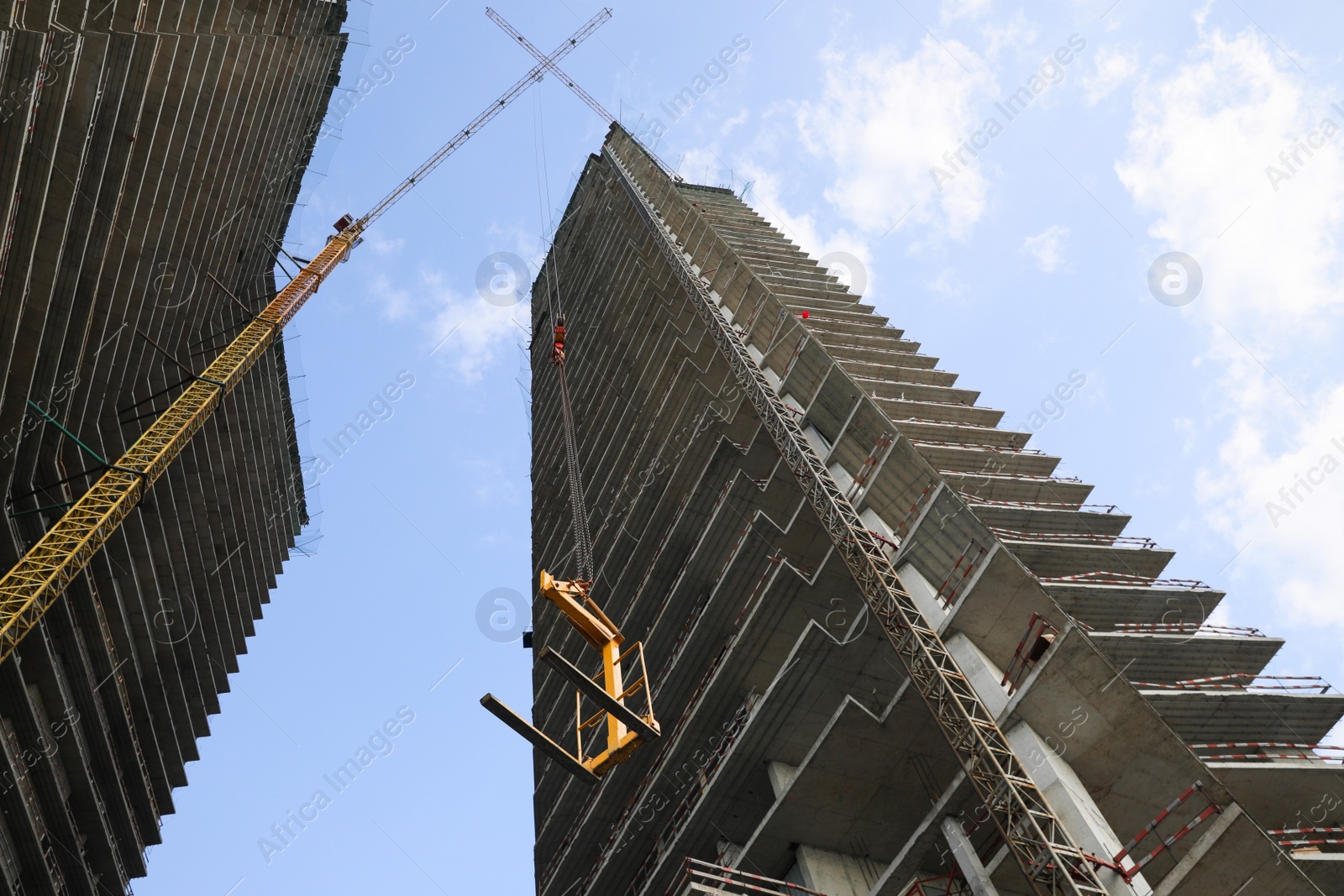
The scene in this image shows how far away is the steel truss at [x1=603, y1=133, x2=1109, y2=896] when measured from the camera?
11672 millimetres

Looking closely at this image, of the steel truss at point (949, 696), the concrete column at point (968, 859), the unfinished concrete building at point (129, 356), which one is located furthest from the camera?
the unfinished concrete building at point (129, 356)

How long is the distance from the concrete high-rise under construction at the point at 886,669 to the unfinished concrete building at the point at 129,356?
10938mm

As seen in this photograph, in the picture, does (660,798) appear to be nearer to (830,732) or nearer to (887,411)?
(830,732)

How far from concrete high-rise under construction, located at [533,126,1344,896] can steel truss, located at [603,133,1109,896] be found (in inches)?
2.0

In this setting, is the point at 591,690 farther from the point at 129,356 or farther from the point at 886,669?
the point at 129,356

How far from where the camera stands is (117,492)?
928 inches

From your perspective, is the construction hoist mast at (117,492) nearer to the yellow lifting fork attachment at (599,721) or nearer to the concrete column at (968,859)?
the yellow lifting fork attachment at (599,721)

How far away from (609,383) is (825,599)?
17.5m

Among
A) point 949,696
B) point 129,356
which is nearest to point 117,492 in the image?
point 129,356

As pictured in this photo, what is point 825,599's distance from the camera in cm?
1895

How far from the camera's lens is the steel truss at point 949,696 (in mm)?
11672

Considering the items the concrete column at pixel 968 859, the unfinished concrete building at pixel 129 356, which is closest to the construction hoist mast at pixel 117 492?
the unfinished concrete building at pixel 129 356

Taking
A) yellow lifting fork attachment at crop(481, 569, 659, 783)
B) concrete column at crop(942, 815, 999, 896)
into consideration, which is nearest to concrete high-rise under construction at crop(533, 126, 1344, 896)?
concrete column at crop(942, 815, 999, 896)

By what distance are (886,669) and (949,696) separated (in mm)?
3181
